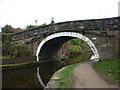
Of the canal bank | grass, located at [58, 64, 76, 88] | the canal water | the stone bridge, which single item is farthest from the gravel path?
the stone bridge

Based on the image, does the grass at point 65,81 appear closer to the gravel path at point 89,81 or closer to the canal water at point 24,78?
the gravel path at point 89,81

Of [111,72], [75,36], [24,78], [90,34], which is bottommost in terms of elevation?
[24,78]

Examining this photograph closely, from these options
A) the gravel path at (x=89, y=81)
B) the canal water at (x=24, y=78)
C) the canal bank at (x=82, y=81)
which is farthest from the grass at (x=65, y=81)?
the canal water at (x=24, y=78)

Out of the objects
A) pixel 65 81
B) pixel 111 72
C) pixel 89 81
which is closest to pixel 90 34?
pixel 111 72

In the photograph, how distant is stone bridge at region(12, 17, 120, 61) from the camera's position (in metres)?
12.2

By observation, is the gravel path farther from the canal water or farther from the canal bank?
the canal water

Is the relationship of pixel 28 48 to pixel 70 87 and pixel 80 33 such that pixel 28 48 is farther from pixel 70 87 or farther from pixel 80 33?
pixel 70 87

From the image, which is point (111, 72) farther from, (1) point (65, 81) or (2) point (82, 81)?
(1) point (65, 81)

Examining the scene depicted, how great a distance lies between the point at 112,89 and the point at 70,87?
5.13 ft

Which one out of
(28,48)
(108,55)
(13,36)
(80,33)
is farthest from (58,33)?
(13,36)

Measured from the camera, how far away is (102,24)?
1307cm

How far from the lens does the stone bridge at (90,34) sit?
1217 cm

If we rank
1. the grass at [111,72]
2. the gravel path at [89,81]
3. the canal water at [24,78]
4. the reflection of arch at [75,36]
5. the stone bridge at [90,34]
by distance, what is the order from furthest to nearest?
the reflection of arch at [75,36] < the stone bridge at [90,34] < the canal water at [24,78] < the grass at [111,72] < the gravel path at [89,81]

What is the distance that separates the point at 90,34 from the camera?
1346 cm
